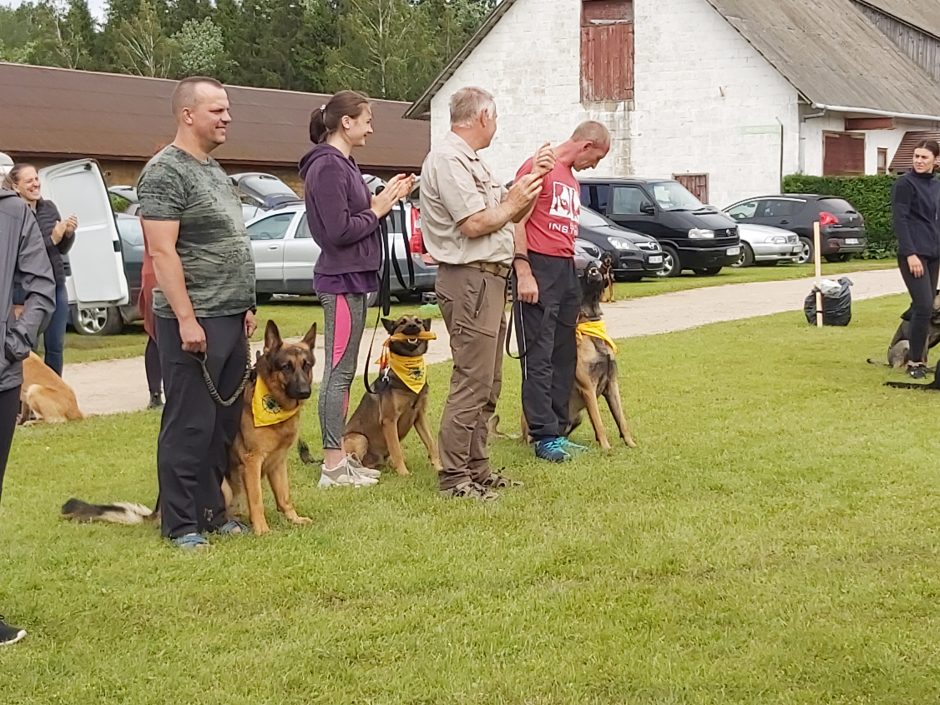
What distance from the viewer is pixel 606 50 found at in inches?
1271

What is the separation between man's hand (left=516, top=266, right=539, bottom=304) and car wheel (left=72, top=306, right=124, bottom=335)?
9.55 meters

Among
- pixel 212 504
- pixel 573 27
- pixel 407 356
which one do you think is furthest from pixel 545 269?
pixel 573 27

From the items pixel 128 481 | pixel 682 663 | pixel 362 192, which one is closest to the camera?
pixel 682 663

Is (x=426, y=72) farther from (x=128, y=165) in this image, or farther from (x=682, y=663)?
(x=682, y=663)

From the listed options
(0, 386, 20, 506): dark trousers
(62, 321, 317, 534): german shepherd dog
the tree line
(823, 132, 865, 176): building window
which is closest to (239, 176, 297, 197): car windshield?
(823, 132, 865, 176): building window

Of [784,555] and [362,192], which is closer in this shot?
[784,555]

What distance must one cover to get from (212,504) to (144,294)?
2.56 m

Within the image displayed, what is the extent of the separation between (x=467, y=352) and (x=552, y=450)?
128cm

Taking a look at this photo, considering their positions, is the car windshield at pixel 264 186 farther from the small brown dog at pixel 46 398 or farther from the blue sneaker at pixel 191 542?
the blue sneaker at pixel 191 542

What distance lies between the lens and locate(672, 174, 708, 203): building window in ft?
103

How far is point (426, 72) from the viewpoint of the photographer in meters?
58.3

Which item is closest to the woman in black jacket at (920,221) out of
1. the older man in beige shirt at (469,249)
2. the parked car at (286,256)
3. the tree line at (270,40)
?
the older man in beige shirt at (469,249)

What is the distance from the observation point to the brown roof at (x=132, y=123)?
32.0 metres

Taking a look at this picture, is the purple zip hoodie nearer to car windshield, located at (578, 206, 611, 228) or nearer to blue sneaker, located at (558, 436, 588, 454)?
blue sneaker, located at (558, 436, 588, 454)
